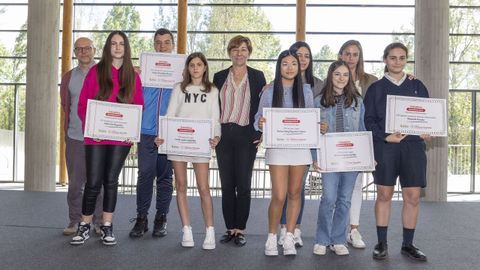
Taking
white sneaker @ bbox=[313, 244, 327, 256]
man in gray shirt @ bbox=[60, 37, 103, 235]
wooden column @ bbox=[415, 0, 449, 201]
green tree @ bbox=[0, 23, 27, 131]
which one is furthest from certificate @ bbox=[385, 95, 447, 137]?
green tree @ bbox=[0, 23, 27, 131]

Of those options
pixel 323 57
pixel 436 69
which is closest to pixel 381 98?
pixel 436 69

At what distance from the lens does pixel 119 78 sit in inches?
172

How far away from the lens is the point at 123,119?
4238mm

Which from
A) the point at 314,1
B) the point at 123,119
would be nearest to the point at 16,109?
the point at 314,1

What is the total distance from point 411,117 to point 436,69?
5973mm

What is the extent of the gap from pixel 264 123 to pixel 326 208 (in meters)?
0.85

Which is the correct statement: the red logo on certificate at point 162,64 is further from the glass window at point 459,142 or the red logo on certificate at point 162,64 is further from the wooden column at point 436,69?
the glass window at point 459,142

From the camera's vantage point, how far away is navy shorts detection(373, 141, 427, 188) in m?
4.10

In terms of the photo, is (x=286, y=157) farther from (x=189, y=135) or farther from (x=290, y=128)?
(x=189, y=135)

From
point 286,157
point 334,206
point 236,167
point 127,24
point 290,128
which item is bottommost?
point 334,206

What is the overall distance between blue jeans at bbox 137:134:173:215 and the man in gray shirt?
44 cm

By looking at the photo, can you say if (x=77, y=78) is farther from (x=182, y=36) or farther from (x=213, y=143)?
(x=182, y=36)

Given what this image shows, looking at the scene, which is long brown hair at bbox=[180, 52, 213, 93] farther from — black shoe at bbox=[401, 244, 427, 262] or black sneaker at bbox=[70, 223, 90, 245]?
black shoe at bbox=[401, 244, 427, 262]

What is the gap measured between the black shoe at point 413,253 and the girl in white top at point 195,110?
148 centimetres
